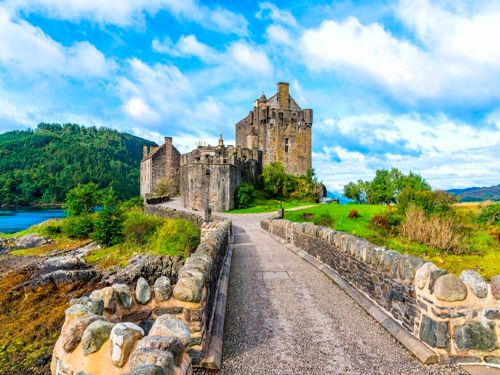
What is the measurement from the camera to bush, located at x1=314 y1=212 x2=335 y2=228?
21.9 m

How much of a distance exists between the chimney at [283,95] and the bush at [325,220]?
34240 millimetres

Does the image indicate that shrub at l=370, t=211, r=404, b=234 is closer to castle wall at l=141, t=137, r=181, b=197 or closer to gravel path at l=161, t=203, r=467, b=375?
gravel path at l=161, t=203, r=467, b=375

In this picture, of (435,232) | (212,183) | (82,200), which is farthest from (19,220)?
(435,232)

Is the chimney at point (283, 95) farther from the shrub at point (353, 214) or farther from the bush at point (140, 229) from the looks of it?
the shrub at point (353, 214)

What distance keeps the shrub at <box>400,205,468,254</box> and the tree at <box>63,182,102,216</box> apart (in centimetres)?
3240

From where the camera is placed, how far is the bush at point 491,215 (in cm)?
2111

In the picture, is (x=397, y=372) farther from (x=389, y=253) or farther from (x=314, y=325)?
(x=389, y=253)

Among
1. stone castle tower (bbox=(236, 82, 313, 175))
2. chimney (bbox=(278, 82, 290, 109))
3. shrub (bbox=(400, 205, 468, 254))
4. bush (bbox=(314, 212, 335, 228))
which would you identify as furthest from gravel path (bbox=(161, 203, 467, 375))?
chimney (bbox=(278, 82, 290, 109))

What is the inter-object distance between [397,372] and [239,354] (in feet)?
6.52

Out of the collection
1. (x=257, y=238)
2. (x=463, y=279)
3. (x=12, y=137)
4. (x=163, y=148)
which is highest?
(x=12, y=137)

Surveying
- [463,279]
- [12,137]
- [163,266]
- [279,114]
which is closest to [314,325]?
[463,279]

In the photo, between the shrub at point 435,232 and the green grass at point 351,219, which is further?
the green grass at point 351,219

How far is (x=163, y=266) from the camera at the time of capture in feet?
67.3

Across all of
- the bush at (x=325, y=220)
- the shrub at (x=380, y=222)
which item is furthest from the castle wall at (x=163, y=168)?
the shrub at (x=380, y=222)
